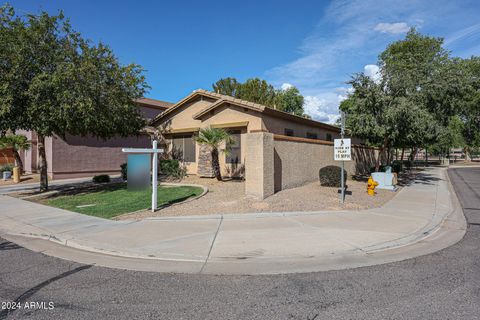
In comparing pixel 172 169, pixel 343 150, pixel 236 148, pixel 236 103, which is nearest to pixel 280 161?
pixel 343 150

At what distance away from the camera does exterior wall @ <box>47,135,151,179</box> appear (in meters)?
21.7

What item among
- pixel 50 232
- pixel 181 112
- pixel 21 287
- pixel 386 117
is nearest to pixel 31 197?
pixel 50 232

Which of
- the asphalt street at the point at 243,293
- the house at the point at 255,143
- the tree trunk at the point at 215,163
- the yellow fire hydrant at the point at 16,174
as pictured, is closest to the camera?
the asphalt street at the point at 243,293

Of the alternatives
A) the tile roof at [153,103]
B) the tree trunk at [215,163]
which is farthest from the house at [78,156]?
the tree trunk at [215,163]

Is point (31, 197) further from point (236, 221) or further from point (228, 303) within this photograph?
point (228, 303)

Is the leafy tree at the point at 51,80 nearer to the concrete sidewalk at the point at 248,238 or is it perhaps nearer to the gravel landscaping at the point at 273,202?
the concrete sidewalk at the point at 248,238

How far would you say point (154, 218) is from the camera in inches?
341

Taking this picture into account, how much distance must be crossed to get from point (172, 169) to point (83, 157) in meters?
9.32

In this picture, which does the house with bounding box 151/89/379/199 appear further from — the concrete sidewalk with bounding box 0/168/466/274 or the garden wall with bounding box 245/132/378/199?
the concrete sidewalk with bounding box 0/168/466/274

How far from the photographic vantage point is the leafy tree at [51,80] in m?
11.9

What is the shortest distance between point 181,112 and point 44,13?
9076mm

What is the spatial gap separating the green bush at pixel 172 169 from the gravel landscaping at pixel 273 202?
559 cm

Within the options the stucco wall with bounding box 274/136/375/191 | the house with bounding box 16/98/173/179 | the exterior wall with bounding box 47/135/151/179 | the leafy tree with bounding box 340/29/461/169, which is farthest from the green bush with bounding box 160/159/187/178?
the leafy tree with bounding box 340/29/461/169

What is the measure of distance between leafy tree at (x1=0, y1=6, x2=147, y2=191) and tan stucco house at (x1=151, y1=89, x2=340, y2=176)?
17.6ft
